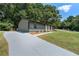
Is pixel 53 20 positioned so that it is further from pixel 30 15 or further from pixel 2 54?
pixel 2 54

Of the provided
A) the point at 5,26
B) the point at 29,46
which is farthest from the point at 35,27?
the point at 5,26

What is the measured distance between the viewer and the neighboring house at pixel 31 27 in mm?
7197

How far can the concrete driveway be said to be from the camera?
7043 mm

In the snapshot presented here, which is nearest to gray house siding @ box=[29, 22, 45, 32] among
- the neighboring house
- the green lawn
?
the neighboring house

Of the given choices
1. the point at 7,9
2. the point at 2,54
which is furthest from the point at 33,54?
the point at 7,9

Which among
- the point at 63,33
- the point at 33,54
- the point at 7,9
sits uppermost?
the point at 7,9

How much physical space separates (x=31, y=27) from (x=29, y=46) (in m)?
0.42

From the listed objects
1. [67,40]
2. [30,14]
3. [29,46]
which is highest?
[30,14]

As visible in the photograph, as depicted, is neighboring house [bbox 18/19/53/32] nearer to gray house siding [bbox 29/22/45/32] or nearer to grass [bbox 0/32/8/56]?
gray house siding [bbox 29/22/45/32]

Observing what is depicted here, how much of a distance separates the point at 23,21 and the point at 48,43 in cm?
72

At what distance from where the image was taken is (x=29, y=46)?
23.4 ft

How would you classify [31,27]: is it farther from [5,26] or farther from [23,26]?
[5,26]

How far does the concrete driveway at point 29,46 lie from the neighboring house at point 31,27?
12 cm

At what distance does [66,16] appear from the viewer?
7.09 meters
